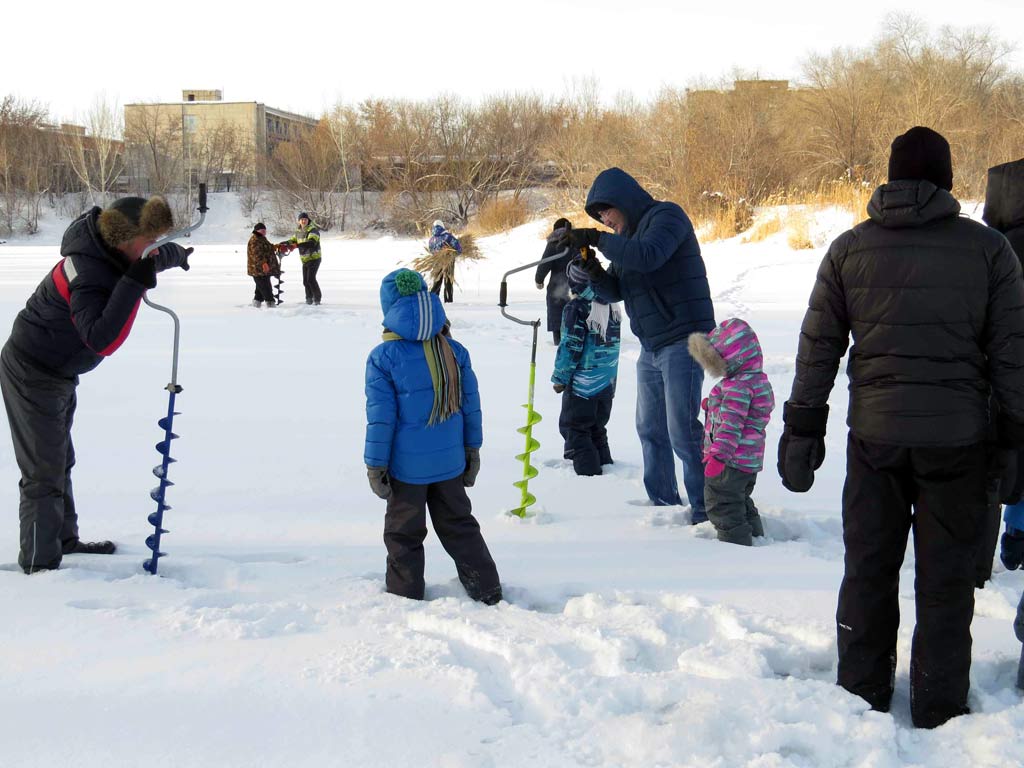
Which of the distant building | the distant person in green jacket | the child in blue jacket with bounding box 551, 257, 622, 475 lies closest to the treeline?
the distant building

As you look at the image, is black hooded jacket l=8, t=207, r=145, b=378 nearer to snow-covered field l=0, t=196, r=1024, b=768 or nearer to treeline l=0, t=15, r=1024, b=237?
snow-covered field l=0, t=196, r=1024, b=768

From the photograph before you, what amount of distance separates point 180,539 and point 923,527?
3.44 metres

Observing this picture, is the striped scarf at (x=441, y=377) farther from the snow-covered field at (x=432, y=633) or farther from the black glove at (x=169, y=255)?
the black glove at (x=169, y=255)

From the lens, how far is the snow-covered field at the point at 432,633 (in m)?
2.56

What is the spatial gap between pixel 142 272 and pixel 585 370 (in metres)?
3.01

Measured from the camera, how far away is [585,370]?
19.8ft

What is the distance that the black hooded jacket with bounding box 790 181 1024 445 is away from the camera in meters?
2.60

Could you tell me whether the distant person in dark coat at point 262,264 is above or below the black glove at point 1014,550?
above

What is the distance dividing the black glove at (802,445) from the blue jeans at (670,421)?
184 cm

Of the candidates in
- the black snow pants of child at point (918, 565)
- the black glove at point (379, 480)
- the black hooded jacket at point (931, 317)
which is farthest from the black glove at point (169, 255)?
the black snow pants of child at point (918, 565)

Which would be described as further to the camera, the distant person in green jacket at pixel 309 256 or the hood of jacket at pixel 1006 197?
the distant person in green jacket at pixel 309 256

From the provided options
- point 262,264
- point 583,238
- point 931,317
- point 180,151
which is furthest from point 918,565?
point 180,151

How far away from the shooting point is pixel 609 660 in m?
3.13

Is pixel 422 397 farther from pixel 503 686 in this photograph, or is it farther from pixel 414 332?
pixel 503 686
